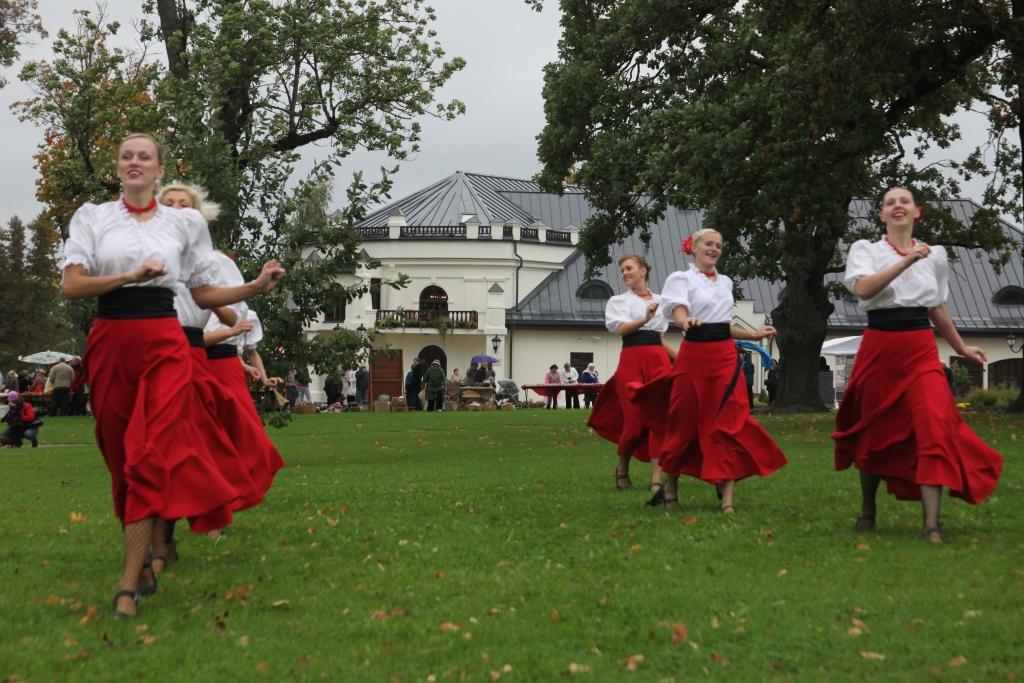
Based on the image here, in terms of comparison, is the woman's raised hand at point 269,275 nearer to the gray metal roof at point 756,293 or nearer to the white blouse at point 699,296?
the white blouse at point 699,296

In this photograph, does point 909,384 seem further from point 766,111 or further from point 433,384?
point 433,384

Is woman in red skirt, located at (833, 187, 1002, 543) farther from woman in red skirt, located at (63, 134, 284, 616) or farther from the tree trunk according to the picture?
the tree trunk

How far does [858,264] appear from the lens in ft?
30.5

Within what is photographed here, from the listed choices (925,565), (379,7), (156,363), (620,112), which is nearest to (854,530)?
(925,565)

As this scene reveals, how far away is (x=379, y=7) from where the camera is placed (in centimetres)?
3478

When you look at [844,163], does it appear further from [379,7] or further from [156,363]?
[156,363]

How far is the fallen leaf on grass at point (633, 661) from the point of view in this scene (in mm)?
5686

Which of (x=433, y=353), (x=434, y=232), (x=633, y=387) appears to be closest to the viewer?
(x=633, y=387)

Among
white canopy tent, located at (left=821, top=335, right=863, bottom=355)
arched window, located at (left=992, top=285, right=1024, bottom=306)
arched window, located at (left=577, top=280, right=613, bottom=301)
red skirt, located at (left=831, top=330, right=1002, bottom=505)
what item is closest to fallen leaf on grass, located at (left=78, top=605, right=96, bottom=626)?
red skirt, located at (left=831, top=330, right=1002, bottom=505)

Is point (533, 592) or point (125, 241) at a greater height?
point (125, 241)

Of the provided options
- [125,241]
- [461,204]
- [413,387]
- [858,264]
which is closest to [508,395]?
[413,387]

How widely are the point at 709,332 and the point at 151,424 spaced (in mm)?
5165

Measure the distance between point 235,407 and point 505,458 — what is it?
11.0 meters

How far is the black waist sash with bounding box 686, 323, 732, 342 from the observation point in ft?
36.2
